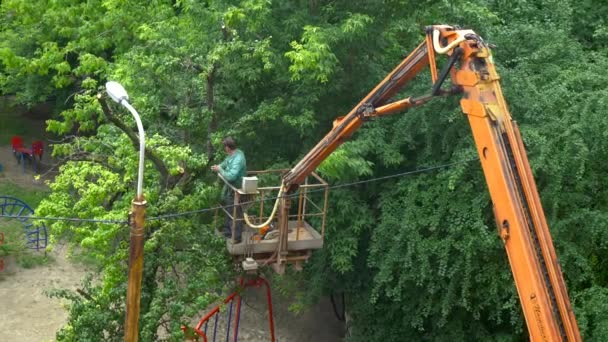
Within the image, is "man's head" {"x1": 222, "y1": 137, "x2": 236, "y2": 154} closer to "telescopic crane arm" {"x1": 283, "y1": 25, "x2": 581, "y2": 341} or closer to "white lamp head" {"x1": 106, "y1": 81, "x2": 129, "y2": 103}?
"telescopic crane arm" {"x1": 283, "y1": 25, "x2": 581, "y2": 341}

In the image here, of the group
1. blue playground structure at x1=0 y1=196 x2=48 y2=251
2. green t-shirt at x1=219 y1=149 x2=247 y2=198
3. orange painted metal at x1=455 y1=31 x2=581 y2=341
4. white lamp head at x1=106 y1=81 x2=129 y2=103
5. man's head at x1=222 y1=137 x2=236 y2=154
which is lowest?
orange painted metal at x1=455 y1=31 x2=581 y2=341

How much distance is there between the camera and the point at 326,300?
17.8 meters

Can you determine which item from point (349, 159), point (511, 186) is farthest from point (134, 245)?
point (349, 159)

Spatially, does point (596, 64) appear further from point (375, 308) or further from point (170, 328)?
point (170, 328)

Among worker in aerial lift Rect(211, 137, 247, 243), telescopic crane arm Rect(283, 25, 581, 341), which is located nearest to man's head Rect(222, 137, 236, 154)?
worker in aerial lift Rect(211, 137, 247, 243)

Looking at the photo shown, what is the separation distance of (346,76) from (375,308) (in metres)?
4.52

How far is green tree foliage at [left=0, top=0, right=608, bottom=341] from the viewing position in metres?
11.0

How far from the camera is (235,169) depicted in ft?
35.5

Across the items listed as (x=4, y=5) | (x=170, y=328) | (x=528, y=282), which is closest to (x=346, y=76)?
(x=170, y=328)

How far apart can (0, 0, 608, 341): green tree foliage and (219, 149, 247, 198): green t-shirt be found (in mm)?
617

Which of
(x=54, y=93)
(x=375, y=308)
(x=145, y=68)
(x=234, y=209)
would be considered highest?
(x=54, y=93)

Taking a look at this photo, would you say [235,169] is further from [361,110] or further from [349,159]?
[361,110]

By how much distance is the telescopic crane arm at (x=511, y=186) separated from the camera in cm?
680

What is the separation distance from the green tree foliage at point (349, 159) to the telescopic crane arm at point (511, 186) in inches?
169
